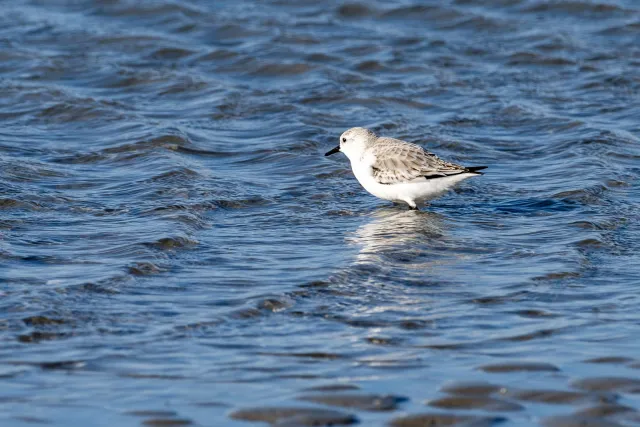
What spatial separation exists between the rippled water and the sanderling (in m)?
0.27

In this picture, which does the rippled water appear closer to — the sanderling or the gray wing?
the sanderling

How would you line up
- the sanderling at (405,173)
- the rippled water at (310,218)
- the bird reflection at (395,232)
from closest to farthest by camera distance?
the rippled water at (310,218), the bird reflection at (395,232), the sanderling at (405,173)

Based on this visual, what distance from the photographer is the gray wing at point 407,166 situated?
33.5 feet

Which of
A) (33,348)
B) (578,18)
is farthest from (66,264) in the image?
(578,18)

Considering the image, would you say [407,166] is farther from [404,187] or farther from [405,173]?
[404,187]

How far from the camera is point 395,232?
9.63 metres

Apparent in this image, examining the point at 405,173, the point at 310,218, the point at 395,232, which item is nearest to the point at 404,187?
the point at 405,173

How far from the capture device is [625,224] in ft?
31.4

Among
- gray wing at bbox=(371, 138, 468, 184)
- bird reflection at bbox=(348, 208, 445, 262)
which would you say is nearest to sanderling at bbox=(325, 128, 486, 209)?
gray wing at bbox=(371, 138, 468, 184)

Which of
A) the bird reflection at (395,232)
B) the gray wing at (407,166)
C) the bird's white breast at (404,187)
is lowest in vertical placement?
the bird reflection at (395,232)

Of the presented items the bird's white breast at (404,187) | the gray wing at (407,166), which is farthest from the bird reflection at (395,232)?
the gray wing at (407,166)

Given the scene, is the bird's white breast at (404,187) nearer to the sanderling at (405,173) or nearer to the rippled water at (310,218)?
the sanderling at (405,173)

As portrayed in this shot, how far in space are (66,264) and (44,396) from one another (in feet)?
8.73

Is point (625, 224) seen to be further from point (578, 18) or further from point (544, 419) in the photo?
point (578, 18)
